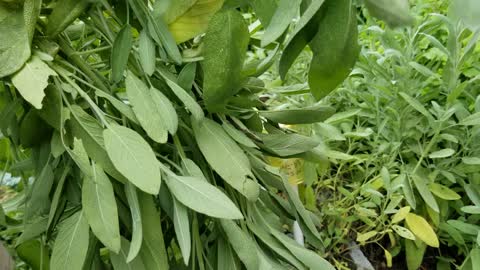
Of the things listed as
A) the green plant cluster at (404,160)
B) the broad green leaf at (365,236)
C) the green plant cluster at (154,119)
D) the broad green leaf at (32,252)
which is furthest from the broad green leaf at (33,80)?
the broad green leaf at (365,236)

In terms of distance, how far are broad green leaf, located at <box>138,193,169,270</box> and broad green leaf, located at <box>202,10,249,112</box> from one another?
0.09 meters

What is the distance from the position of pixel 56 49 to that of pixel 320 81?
191 millimetres

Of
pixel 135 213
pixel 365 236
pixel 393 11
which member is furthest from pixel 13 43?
pixel 365 236

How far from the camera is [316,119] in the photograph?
550 mm

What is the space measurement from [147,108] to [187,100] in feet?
0.10

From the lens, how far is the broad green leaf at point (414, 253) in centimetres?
87

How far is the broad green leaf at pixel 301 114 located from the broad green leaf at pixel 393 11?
0.26 meters

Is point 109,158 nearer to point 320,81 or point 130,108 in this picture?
point 130,108

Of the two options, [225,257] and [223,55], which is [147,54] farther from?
[225,257]

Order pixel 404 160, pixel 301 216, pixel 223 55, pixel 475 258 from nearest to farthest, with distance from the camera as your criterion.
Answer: pixel 223 55
pixel 301 216
pixel 475 258
pixel 404 160

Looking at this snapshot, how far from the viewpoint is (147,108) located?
1.28ft

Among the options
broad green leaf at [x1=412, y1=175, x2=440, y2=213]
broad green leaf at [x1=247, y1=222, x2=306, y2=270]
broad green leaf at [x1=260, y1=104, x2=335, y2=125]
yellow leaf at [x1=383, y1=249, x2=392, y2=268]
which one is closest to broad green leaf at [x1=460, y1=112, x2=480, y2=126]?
broad green leaf at [x1=412, y1=175, x2=440, y2=213]

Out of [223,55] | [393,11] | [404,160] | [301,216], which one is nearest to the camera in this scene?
[393,11]

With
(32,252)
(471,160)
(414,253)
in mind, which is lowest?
(414,253)
